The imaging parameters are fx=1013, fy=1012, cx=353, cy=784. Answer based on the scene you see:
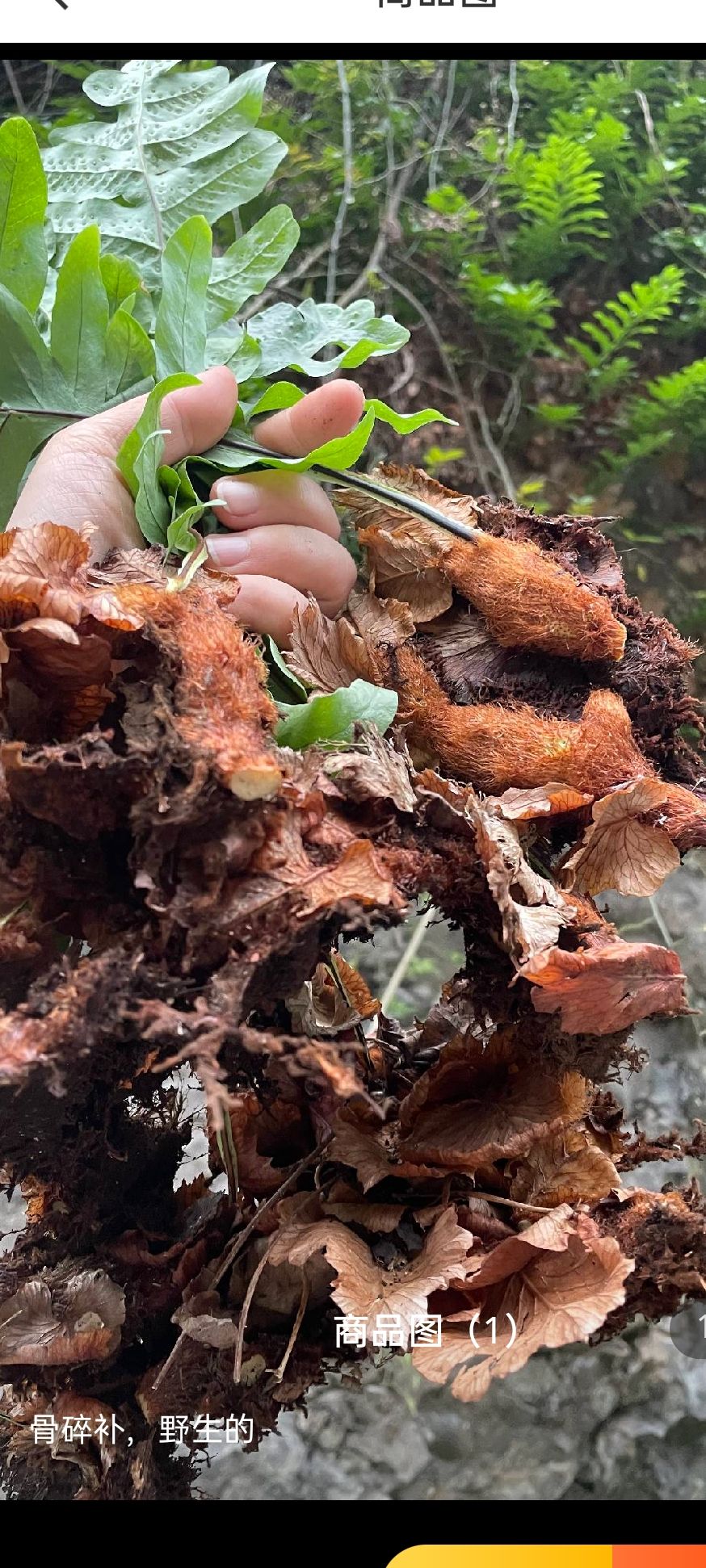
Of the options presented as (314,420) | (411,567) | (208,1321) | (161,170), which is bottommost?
(208,1321)

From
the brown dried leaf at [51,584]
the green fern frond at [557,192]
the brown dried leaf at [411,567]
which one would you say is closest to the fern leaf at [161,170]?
the brown dried leaf at [411,567]

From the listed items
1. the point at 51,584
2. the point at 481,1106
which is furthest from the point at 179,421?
the point at 481,1106

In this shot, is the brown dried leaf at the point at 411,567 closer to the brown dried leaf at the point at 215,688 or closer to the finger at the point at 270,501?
the finger at the point at 270,501

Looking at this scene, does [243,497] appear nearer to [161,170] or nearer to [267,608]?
[267,608]

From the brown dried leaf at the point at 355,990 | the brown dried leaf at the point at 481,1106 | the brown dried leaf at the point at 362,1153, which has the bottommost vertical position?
the brown dried leaf at the point at 355,990

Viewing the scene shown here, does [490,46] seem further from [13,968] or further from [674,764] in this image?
[13,968]

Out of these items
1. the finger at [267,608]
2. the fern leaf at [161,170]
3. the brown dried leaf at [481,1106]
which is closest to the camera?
the brown dried leaf at [481,1106]
